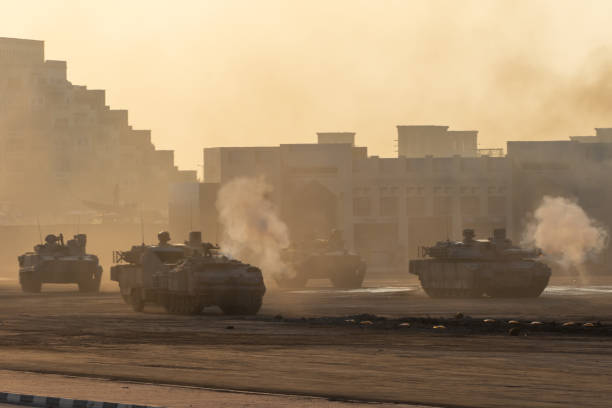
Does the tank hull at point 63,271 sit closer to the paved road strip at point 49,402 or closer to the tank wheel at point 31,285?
the tank wheel at point 31,285

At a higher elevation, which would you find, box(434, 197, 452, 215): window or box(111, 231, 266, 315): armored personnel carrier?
box(434, 197, 452, 215): window

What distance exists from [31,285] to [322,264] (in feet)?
50.3

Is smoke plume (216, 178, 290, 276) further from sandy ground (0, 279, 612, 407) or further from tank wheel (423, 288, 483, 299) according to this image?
sandy ground (0, 279, 612, 407)

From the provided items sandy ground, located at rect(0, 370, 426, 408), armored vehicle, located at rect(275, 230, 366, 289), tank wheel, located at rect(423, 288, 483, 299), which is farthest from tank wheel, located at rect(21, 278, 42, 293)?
sandy ground, located at rect(0, 370, 426, 408)

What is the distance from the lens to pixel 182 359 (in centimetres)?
2633

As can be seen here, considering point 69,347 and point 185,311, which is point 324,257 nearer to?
point 185,311

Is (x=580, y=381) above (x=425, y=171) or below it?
below

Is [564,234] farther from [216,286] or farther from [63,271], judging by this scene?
[216,286]

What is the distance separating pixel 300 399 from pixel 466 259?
40965 millimetres

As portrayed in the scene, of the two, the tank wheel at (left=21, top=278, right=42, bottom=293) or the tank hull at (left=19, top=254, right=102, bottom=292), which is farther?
the tank wheel at (left=21, top=278, right=42, bottom=293)

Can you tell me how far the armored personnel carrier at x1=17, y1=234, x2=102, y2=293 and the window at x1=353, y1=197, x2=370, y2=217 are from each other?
174 feet

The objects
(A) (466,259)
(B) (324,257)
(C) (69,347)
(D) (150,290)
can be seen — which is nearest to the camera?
(C) (69,347)

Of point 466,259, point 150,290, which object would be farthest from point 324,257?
point 150,290

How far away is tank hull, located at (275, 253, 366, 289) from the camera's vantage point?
7256 cm
